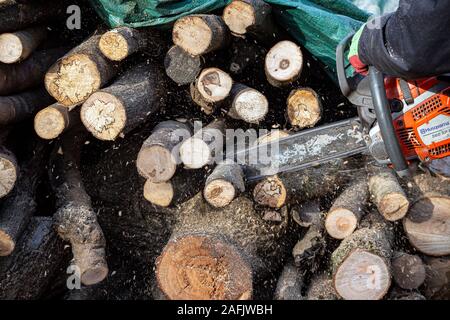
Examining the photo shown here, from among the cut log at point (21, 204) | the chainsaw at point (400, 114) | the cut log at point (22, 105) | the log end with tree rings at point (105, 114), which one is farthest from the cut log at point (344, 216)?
the cut log at point (22, 105)

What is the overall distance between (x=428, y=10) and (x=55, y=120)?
183 cm

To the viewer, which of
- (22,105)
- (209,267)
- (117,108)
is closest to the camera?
(209,267)

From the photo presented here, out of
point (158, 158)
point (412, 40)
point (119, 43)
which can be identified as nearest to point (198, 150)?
point (158, 158)

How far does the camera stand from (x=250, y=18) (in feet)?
8.72

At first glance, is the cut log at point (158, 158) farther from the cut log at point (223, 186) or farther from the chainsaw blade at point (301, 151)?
the chainsaw blade at point (301, 151)

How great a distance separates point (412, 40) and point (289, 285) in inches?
56.9

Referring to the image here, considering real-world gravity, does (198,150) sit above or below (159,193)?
above

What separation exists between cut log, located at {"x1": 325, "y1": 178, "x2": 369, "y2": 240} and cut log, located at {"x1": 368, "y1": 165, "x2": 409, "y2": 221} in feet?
0.33

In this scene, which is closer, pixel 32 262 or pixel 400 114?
pixel 400 114

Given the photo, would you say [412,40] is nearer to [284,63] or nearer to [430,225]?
[284,63]

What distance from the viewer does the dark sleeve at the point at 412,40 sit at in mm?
1736

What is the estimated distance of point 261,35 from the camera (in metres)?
2.82

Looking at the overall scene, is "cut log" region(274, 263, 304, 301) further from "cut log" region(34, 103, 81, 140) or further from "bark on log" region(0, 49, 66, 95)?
"bark on log" region(0, 49, 66, 95)
